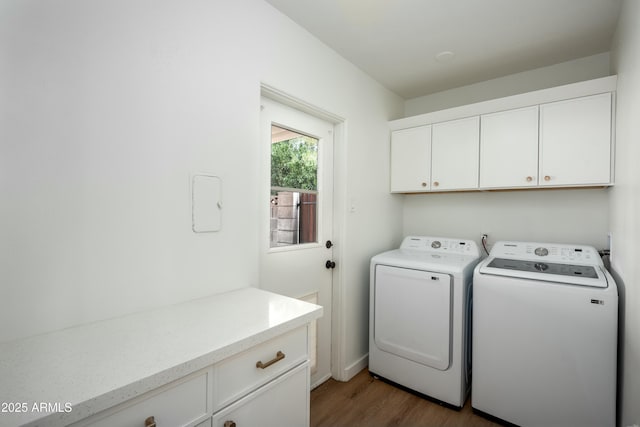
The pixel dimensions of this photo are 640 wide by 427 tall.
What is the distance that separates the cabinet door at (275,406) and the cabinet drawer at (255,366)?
0.03 meters

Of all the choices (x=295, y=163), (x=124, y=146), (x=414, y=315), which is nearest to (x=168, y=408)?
(x=124, y=146)

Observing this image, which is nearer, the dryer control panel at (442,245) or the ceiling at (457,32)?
the ceiling at (457,32)

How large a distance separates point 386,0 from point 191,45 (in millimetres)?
1092

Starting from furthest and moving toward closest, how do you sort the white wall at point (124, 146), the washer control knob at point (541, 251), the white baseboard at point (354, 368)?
1. the white baseboard at point (354, 368)
2. the washer control knob at point (541, 251)
3. the white wall at point (124, 146)

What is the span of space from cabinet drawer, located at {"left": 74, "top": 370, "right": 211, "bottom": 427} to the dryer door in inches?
64.1

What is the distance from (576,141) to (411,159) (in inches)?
45.3

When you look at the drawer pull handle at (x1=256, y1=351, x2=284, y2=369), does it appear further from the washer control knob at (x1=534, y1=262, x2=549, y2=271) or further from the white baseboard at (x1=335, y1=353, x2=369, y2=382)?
the washer control knob at (x1=534, y1=262, x2=549, y2=271)

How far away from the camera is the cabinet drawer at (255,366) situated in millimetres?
968

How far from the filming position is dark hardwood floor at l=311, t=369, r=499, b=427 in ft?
6.29

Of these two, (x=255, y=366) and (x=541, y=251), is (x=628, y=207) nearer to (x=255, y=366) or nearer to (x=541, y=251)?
(x=541, y=251)

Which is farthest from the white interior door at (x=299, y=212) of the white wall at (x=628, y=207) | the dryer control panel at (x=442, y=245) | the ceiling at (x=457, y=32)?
the white wall at (x=628, y=207)

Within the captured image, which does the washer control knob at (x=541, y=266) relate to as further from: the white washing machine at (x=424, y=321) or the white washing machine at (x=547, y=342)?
the white washing machine at (x=424, y=321)

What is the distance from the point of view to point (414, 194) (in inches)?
122

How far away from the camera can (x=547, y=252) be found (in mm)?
2176
